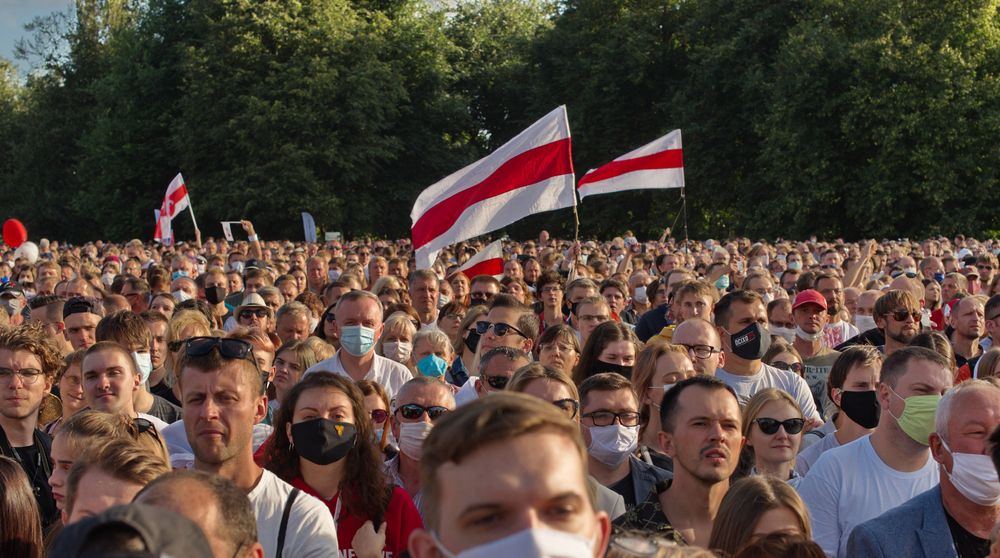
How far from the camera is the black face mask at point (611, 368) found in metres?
7.41

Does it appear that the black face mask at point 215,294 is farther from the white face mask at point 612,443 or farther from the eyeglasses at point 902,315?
the white face mask at point 612,443

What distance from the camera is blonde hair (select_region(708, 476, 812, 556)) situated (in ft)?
13.9

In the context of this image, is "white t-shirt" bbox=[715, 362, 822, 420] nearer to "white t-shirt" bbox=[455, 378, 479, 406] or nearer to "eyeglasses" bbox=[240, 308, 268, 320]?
"white t-shirt" bbox=[455, 378, 479, 406]

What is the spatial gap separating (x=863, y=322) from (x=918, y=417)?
655 centimetres

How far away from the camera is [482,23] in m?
58.8

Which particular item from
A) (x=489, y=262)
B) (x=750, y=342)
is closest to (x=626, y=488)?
(x=750, y=342)

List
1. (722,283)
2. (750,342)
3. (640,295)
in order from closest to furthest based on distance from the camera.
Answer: (750,342) < (640,295) < (722,283)

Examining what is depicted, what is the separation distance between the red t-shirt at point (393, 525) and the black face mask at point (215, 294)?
26.1 feet

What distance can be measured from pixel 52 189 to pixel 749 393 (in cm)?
6009

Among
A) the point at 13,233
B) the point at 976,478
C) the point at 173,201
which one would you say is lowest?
the point at 976,478

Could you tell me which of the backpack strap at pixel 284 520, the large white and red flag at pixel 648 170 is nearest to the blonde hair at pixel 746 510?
the backpack strap at pixel 284 520

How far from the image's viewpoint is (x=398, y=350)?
891 centimetres

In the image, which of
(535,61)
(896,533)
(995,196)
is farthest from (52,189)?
(896,533)

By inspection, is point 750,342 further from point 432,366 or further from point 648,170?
point 648,170
